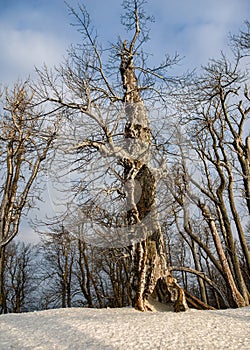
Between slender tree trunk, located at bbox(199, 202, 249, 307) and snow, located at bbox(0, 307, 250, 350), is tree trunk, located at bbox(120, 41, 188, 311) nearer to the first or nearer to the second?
snow, located at bbox(0, 307, 250, 350)

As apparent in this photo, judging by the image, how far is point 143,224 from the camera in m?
6.95

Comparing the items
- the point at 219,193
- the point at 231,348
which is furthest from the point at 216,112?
the point at 231,348

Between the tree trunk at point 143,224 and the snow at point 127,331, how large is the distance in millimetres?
638

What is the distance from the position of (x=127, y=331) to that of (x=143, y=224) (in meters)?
2.62

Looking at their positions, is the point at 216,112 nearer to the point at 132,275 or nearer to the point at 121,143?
the point at 121,143

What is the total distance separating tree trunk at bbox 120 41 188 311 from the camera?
662 cm


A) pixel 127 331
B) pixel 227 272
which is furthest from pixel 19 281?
pixel 127 331

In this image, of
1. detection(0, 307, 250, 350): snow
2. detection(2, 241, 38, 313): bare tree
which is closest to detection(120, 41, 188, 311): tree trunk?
detection(0, 307, 250, 350): snow

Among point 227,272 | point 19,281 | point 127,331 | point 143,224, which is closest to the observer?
point 127,331

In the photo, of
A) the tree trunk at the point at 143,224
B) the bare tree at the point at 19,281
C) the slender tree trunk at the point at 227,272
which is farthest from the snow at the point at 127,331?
the bare tree at the point at 19,281

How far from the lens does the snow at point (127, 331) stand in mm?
4137

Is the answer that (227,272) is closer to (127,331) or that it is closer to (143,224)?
(143,224)

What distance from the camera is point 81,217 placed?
6.17 metres

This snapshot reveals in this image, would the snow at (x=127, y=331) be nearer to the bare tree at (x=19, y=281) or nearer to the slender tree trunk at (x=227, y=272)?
the slender tree trunk at (x=227, y=272)
